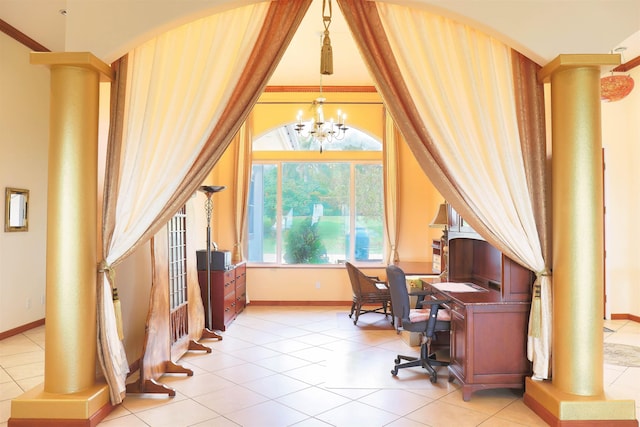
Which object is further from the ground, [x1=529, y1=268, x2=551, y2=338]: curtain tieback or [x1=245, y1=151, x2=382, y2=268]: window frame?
[x1=245, y1=151, x2=382, y2=268]: window frame

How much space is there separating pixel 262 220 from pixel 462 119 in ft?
16.8

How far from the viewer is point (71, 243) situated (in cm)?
326

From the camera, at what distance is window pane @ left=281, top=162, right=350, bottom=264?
808 centimetres

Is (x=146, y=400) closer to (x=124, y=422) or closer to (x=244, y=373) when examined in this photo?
(x=124, y=422)

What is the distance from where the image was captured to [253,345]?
17.7 feet

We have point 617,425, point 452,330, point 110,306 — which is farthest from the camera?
point 452,330

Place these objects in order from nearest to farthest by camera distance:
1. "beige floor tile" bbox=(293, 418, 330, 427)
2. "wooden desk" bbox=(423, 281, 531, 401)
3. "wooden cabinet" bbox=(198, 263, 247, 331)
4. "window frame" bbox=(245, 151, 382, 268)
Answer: "beige floor tile" bbox=(293, 418, 330, 427) → "wooden desk" bbox=(423, 281, 531, 401) → "wooden cabinet" bbox=(198, 263, 247, 331) → "window frame" bbox=(245, 151, 382, 268)

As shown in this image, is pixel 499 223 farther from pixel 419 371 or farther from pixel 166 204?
pixel 166 204

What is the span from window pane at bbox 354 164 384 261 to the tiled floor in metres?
2.42

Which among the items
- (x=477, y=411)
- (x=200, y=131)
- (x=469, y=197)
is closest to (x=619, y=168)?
(x=469, y=197)

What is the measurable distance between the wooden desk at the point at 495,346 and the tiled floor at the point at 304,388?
0.57 ft

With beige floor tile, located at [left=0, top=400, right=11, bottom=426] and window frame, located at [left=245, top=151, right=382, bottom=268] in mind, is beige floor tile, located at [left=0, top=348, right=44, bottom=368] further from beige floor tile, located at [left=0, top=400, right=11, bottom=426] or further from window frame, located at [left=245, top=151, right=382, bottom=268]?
window frame, located at [left=245, top=151, right=382, bottom=268]

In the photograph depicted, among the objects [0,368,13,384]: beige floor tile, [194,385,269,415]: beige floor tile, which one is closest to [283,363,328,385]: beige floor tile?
[194,385,269,415]: beige floor tile

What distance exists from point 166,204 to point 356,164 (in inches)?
201
